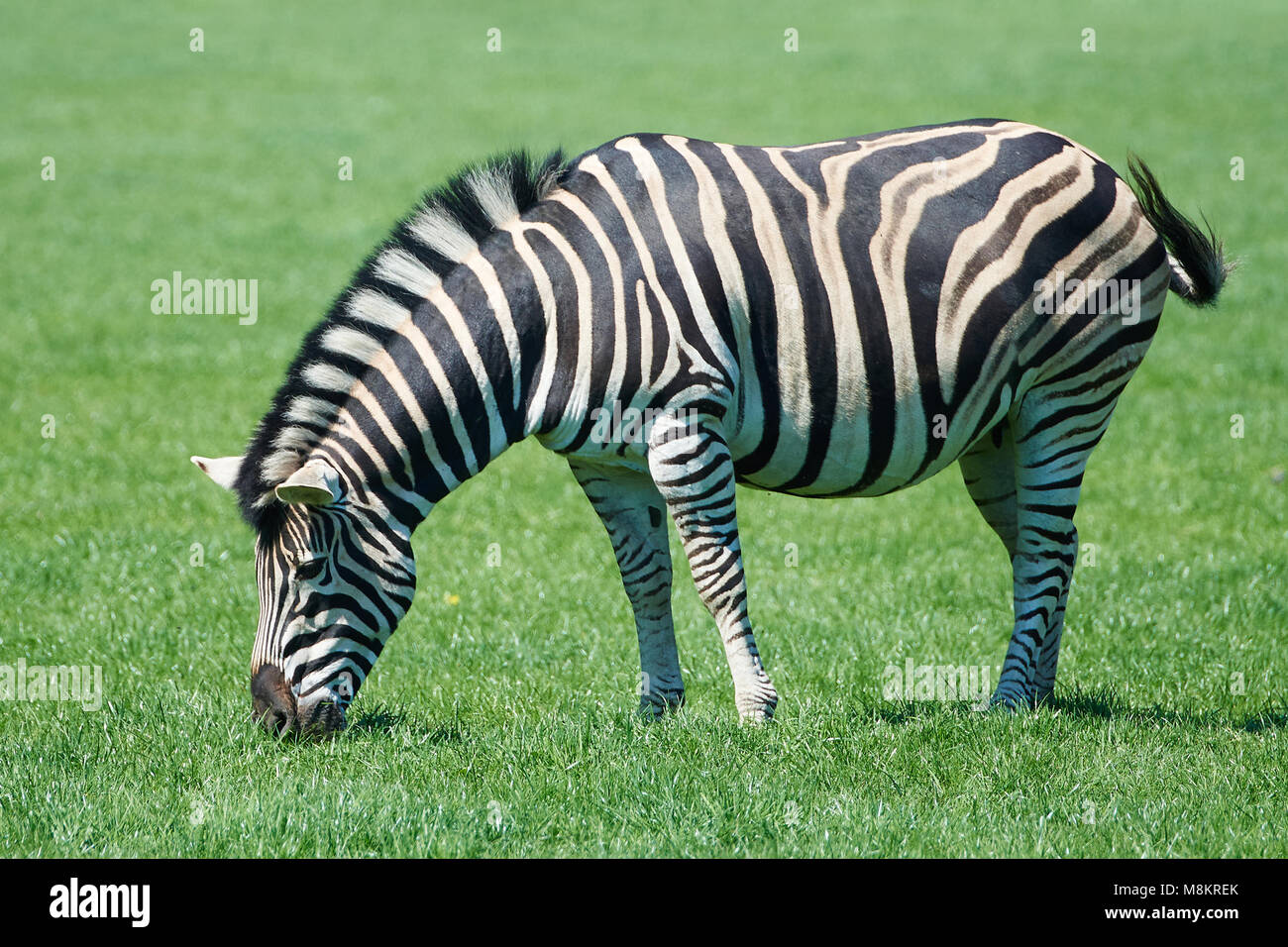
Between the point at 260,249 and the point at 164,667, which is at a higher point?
the point at 260,249

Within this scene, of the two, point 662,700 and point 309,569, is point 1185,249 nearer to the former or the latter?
point 662,700

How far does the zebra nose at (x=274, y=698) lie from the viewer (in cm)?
619

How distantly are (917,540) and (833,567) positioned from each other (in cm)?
95

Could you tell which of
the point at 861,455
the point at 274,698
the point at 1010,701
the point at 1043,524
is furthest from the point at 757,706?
the point at 274,698

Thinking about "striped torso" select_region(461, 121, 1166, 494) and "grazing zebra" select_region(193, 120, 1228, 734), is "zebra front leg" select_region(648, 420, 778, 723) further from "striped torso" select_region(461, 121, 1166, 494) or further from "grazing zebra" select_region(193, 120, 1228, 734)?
"striped torso" select_region(461, 121, 1166, 494)

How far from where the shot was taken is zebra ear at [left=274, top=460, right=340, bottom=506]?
5.84 metres

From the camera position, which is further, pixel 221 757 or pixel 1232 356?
pixel 1232 356

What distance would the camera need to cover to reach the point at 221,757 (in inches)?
244

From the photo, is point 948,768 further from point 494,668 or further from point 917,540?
point 917,540

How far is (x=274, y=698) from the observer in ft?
20.3

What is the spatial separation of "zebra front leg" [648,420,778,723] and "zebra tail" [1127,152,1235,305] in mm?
2720

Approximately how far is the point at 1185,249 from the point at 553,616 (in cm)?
431
